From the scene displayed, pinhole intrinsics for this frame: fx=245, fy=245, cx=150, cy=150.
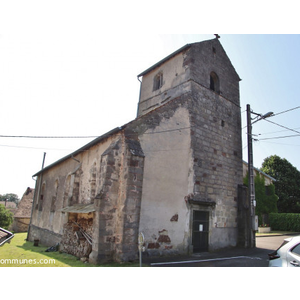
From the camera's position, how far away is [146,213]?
1014cm

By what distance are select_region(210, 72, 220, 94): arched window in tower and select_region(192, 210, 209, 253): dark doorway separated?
7.56 m

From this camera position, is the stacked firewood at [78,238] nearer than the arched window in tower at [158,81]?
Yes

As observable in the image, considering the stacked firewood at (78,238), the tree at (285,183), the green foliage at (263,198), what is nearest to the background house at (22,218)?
the stacked firewood at (78,238)

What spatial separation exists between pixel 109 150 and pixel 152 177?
218 cm

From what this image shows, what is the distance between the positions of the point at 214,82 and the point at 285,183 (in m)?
28.3

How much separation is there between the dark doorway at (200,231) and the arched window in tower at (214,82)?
7557 mm

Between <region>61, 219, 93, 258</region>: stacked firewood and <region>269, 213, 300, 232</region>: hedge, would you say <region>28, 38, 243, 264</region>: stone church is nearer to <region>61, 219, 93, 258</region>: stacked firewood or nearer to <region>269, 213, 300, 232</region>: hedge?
<region>61, 219, 93, 258</region>: stacked firewood

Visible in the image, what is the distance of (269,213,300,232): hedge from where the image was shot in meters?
26.5

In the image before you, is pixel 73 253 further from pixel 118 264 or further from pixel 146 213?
pixel 146 213

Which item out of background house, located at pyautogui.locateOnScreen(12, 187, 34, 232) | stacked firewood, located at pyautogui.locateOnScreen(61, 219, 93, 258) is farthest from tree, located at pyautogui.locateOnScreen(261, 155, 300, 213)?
background house, located at pyautogui.locateOnScreen(12, 187, 34, 232)

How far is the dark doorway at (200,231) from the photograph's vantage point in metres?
11.6

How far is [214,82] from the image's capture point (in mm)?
15336

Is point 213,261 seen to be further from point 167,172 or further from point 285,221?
point 285,221

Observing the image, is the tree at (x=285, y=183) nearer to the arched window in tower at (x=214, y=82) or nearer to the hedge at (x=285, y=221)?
the hedge at (x=285, y=221)
